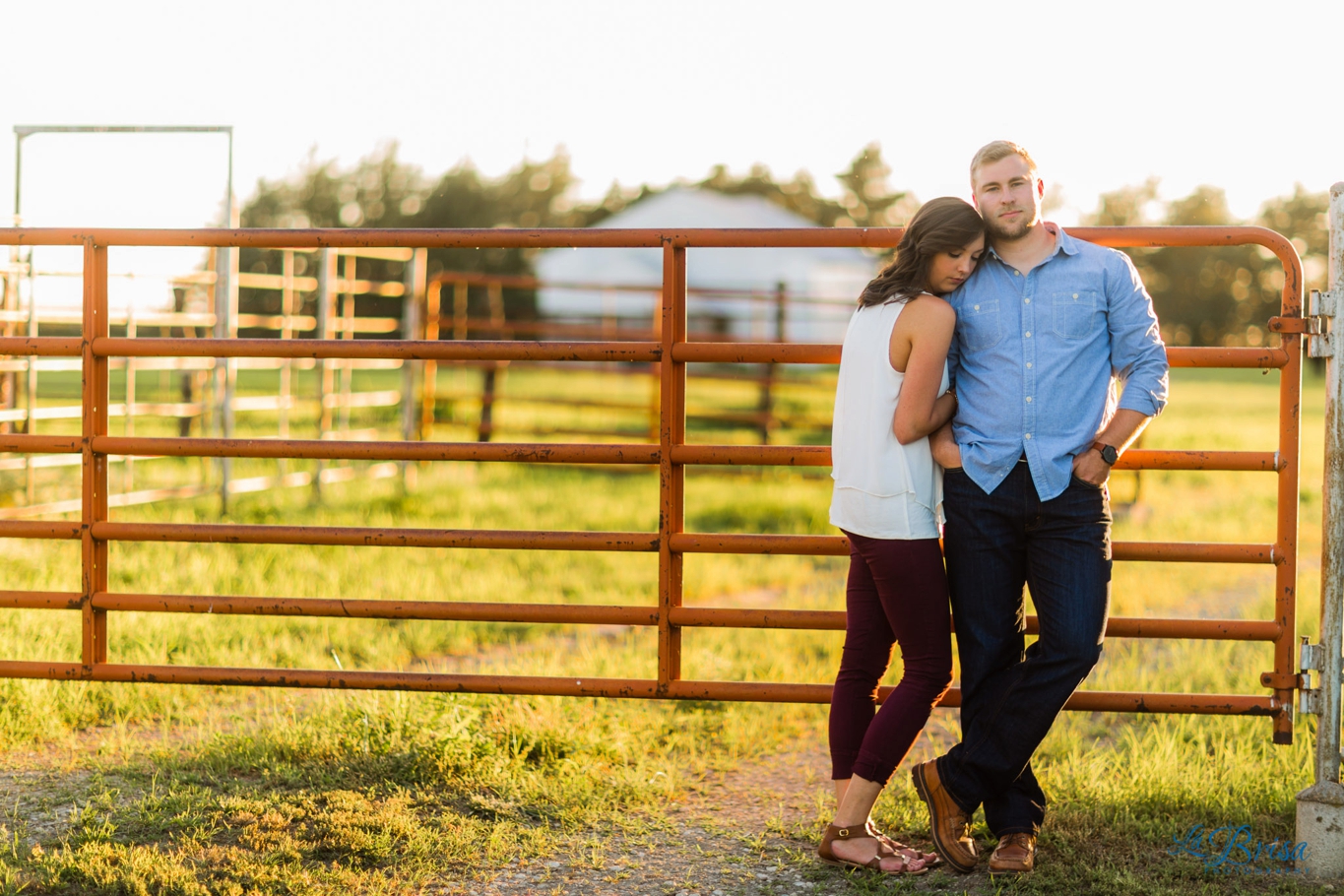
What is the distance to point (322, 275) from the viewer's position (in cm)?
1020

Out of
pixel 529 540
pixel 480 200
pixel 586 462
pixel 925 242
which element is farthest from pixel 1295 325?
pixel 480 200

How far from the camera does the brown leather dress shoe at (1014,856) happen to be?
10.5 ft

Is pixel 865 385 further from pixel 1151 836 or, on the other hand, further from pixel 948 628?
pixel 1151 836

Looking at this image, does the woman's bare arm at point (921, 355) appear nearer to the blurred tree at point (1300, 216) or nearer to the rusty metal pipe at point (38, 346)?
A: the rusty metal pipe at point (38, 346)

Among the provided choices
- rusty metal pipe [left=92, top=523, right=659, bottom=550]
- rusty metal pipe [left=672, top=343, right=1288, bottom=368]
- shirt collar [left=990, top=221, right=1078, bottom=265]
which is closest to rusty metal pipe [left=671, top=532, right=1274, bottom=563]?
rusty metal pipe [left=92, top=523, right=659, bottom=550]

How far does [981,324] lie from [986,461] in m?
0.35

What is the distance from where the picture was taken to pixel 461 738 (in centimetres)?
392

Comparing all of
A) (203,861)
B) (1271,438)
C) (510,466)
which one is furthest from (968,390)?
(1271,438)

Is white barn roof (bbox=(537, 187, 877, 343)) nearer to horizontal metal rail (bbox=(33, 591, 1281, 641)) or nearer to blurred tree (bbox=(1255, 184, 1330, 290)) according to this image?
blurred tree (bbox=(1255, 184, 1330, 290))

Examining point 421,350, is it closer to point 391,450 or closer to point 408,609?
point 391,450

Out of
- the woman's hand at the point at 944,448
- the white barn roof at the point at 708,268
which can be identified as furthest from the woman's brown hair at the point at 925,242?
the white barn roof at the point at 708,268

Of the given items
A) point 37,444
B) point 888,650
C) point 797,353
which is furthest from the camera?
point 37,444

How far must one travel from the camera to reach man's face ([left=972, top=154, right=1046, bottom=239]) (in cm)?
307

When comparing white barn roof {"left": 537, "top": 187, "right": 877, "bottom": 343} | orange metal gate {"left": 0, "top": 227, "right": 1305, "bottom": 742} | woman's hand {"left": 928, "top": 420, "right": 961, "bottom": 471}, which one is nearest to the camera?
woman's hand {"left": 928, "top": 420, "right": 961, "bottom": 471}
